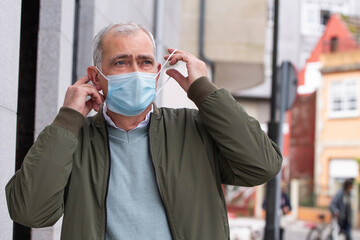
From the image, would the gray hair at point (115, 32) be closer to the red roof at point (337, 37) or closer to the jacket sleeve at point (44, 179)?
the jacket sleeve at point (44, 179)

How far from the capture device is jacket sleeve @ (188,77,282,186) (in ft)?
7.63

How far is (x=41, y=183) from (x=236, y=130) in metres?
0.75

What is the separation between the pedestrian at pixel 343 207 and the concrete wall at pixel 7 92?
10205 mm

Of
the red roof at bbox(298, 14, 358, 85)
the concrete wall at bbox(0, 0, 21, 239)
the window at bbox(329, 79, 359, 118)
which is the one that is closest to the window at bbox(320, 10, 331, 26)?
the red roof at bbox(298, 14, 358, 85)

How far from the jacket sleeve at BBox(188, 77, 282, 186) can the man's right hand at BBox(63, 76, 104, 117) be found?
421 millimetres

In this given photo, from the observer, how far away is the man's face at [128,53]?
245cm

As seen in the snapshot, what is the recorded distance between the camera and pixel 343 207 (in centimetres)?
1277

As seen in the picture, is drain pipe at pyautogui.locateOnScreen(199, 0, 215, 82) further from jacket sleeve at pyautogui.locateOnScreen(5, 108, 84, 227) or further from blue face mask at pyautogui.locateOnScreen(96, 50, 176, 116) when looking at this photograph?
jacket sleeve at pyautogui.locateOnScreen(5, 108, 84, 227)

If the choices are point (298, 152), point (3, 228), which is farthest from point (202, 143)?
point (298, 152)

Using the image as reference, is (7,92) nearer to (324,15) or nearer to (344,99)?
(344,99)

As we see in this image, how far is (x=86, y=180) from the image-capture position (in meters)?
2.29

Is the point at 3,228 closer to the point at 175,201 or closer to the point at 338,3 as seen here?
the point at 175,201

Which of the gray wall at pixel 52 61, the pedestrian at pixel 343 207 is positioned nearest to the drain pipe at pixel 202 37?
the pedestrian at pixel 343 207

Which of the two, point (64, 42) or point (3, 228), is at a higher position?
point (64, 42)
